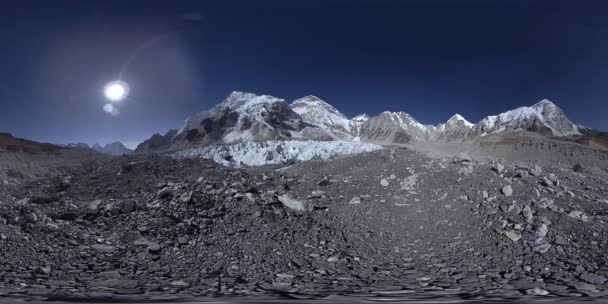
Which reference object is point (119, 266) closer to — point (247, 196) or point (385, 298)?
point (247, 196)

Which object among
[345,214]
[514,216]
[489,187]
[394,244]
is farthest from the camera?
[489,187]

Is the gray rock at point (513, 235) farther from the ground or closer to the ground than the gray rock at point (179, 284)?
farther from the ground

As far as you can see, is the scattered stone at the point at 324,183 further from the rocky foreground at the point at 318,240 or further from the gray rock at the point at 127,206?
the gray rock at the point at 127,206

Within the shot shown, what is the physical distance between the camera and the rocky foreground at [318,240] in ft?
19.2

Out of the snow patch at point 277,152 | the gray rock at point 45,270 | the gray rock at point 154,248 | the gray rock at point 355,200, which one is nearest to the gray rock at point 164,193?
the gray rock at point 154,248

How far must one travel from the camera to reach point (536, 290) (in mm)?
5598

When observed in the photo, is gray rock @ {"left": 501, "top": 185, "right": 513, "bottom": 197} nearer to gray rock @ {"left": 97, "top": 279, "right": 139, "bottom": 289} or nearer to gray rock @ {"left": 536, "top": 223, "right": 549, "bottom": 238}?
gray rock @ {"left": 536, "top": 223, "right": 549, "bottom": 238}

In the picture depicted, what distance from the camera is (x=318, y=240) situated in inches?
309

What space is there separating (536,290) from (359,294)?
2.70 m

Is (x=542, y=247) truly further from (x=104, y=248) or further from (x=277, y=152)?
(x=277, y=152)

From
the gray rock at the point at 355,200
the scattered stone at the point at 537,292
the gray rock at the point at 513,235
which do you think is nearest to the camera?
the scattered stone at the point at 537,292

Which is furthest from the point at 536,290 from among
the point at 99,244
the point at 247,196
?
the point at 99,244

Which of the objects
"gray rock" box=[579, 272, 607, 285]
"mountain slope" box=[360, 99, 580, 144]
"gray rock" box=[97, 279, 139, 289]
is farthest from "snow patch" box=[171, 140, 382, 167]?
"mountain slope" box=[360, 99, 580, 144]

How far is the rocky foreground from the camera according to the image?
5852 millimetres
